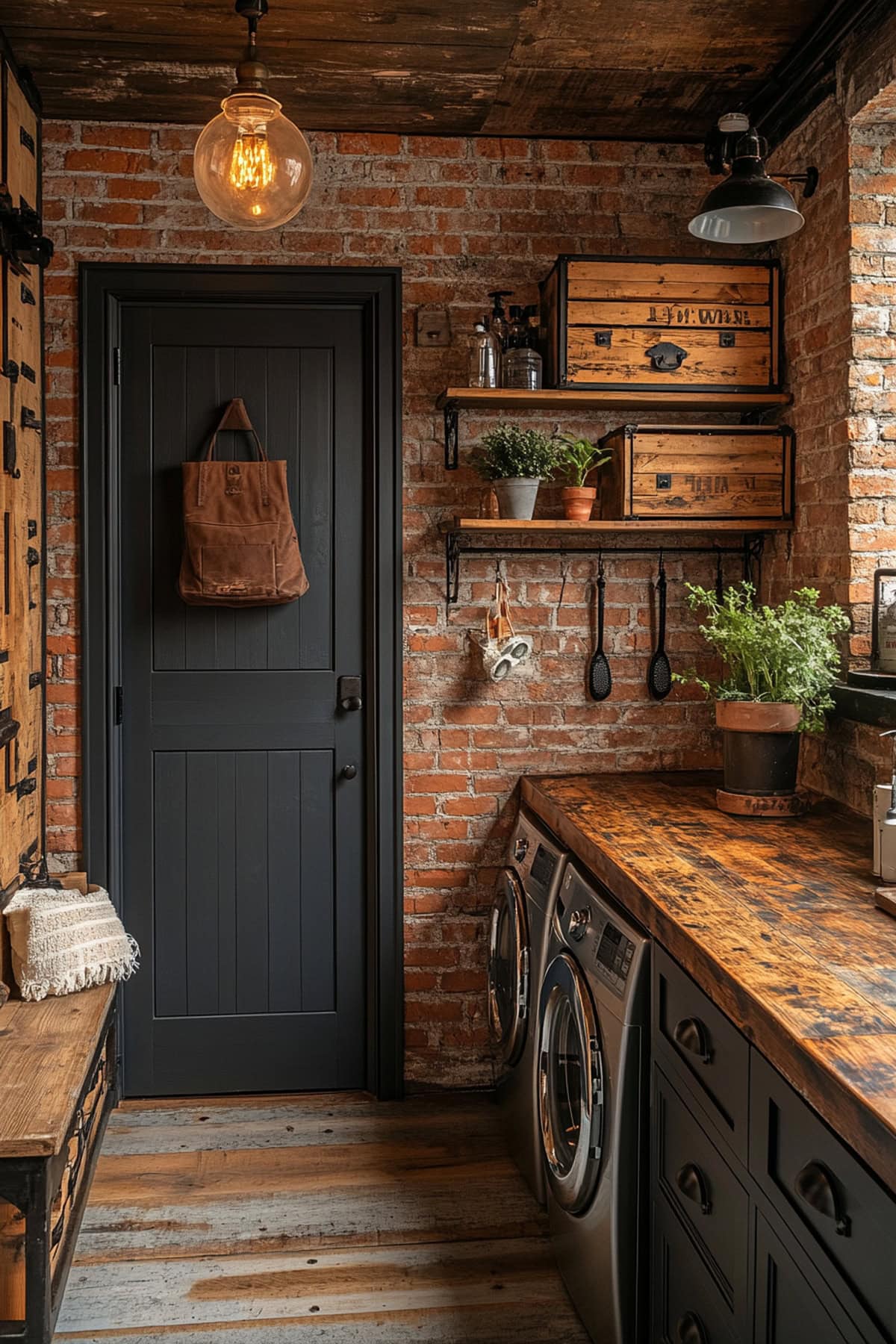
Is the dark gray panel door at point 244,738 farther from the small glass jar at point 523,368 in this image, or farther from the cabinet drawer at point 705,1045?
the cabinet drawer at point 705,1045

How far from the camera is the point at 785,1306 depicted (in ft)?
4.57

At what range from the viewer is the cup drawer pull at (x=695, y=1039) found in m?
1.67

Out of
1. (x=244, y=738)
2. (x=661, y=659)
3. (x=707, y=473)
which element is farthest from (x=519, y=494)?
(x=244, y=738)

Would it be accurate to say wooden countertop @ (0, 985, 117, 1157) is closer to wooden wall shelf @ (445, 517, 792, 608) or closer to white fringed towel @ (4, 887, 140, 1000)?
white fringed towel @ (4, 887, 140, 1000)

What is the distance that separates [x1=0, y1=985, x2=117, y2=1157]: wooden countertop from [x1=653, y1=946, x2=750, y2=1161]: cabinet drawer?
1077 mm

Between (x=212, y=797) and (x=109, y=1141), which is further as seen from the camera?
(x=212, y=797)

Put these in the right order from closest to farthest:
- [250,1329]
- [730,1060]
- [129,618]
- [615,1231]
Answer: [730,1060], [615,1231], [250,1329], [129,618]

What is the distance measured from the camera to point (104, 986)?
2.73 m

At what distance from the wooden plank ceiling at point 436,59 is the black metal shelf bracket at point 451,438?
2.48ft

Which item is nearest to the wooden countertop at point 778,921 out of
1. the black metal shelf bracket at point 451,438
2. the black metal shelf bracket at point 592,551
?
the black metal shelf bracket at point 592,551

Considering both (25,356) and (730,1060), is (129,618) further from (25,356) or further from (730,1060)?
(730,1060)

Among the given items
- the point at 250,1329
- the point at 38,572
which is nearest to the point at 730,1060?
the point at 250,1329

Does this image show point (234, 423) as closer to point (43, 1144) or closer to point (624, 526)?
point (624, 526)

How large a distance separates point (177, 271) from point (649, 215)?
1320mm
